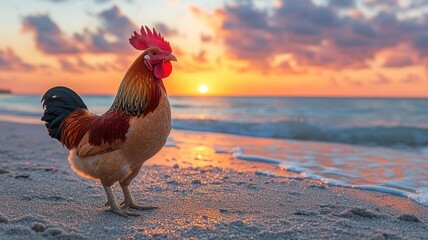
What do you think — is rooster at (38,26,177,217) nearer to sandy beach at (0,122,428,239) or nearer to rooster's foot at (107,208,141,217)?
rooster's foot at (107,208,141,217)

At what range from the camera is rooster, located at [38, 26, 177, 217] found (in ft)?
12.9

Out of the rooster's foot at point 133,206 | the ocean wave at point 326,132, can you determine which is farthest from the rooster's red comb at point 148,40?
the ocean wave at point 326,132

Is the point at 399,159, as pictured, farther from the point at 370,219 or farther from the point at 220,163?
the point at 370,219

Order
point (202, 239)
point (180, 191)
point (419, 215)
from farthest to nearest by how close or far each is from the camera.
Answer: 1. point (180, 191)
2. point (419, 215)
3. point (202, 239)

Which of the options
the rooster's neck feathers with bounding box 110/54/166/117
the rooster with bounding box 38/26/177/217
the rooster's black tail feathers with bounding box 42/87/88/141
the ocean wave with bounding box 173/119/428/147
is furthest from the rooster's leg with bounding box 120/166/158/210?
the ocean wave with bounding box 173/119/428/147

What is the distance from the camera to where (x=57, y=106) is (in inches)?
189

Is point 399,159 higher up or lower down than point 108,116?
lower down

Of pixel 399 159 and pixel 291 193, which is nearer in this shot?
pixel 291 193

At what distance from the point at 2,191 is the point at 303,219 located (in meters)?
3.53

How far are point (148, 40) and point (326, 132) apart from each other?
12.0 m

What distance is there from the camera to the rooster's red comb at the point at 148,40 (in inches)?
168

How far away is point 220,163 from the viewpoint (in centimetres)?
793

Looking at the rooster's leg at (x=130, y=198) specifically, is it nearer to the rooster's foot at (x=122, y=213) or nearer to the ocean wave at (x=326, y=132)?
the rooster's foot at (x=122, y=213)

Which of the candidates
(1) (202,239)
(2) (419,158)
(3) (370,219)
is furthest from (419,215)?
(2) (419,158)
